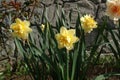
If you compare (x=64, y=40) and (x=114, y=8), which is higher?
(x=114, y=8)

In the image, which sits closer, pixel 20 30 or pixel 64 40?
pixel 64 40

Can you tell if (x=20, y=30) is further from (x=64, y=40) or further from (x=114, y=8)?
(x=114, y=8)

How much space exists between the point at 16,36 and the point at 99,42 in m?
0.78

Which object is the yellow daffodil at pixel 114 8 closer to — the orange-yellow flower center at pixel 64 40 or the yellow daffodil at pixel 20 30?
the orange-yellow flower center at pixel 64 40

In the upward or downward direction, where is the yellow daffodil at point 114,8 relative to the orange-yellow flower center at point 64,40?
upward

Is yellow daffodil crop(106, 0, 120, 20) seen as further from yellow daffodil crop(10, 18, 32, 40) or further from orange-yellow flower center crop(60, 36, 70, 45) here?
yellow daffodil crop(10, 18, 32, 40)

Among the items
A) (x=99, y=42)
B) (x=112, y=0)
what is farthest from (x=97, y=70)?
(x=112, y=0)

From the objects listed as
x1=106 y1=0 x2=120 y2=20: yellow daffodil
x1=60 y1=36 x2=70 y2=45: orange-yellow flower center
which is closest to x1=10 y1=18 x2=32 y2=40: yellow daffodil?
x1=60 y1=36 x2=70 y2=45: orange-yellow flower center

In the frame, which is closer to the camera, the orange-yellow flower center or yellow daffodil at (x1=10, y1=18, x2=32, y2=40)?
the orange-yellow flower center

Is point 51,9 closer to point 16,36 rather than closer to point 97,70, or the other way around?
point 97,70

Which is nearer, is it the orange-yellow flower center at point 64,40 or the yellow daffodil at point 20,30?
the orange-yellow flower center at point 64,40

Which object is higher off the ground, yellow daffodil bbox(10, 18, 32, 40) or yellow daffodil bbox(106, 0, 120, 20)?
yellow daffodil bbox(106, 0, 120, 20)

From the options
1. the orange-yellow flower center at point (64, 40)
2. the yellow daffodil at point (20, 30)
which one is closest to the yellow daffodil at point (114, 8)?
the orange-yellow flower center at point (64, 40)

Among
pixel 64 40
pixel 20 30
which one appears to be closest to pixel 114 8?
pixel 64 40
